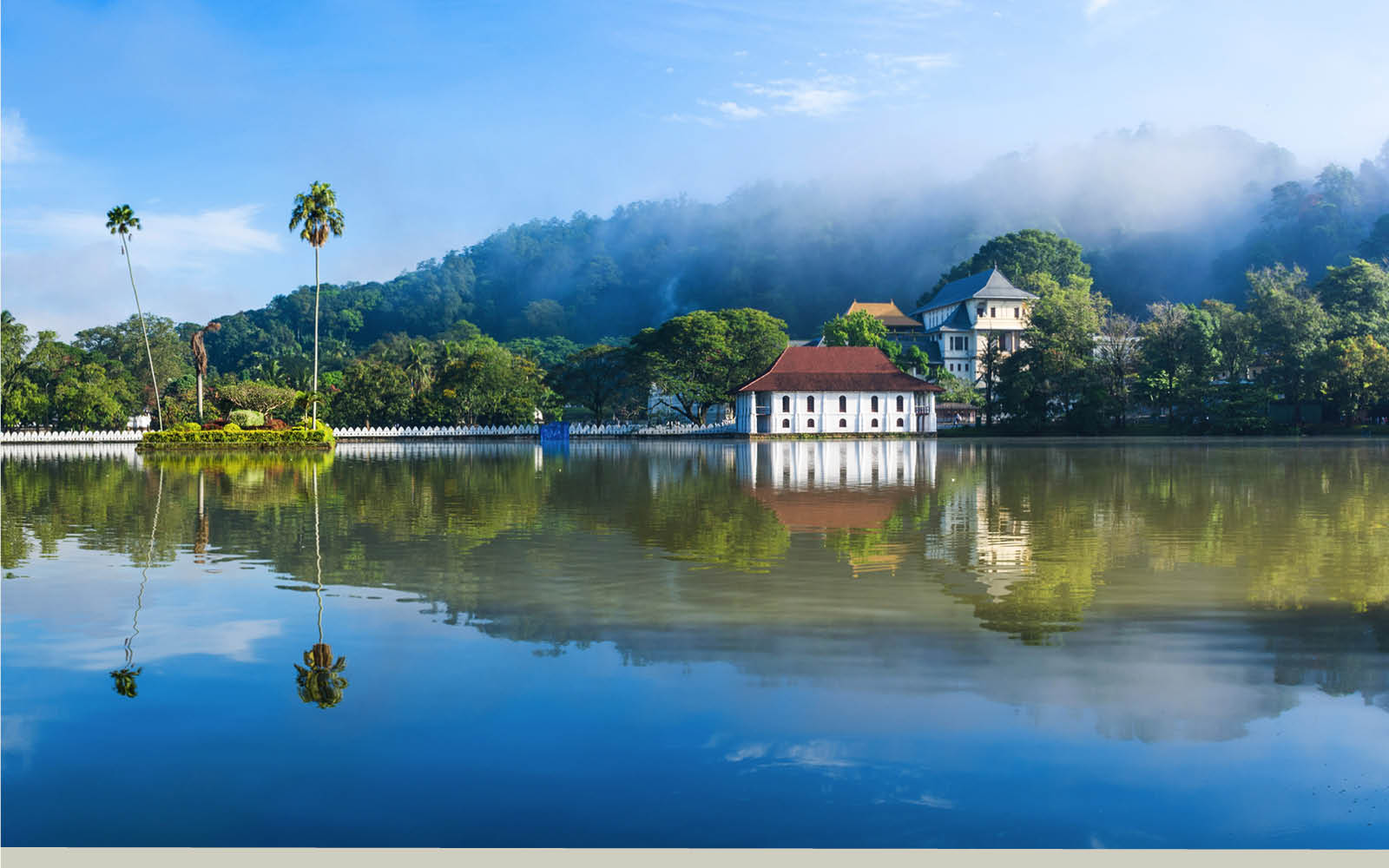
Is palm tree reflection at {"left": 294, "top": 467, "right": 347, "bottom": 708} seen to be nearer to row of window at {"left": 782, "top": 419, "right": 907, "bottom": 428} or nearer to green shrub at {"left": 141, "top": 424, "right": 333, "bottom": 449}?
green shrub at {"left": 141, "top": 424, "right": 333, "bottom": 449}

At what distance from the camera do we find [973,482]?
82.3ft

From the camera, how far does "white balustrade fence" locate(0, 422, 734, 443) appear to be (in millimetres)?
62875

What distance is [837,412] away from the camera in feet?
238

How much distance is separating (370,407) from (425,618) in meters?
Result: 63.3

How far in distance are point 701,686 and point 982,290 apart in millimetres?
98761

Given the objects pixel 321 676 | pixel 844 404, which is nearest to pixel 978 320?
pixel 844 404

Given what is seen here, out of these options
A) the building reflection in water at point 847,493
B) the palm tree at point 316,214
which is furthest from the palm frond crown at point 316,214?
the building reflection in water at point 847,493

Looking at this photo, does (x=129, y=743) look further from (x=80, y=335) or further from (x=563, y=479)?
(x=80, y=335)

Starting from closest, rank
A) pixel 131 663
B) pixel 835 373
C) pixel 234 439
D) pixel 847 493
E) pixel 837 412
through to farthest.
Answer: pixel 131 663 < pixel 847 493 < pixel 234 439 < pixel 837 412 < pixel 835 373

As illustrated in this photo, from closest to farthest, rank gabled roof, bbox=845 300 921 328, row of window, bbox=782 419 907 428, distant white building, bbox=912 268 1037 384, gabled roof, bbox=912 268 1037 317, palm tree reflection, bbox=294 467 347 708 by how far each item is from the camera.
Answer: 1. palm tree reflection, bbox=294 467 347 708
2. row of window, bbox=782 419 907 428
3. distant white building, bbox=912 268 1037 384
4. gabled roof, bbox=912 268 1037 317
5. gabled roof, bbox=845 300 921 328

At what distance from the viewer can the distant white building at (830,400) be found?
71375 mm

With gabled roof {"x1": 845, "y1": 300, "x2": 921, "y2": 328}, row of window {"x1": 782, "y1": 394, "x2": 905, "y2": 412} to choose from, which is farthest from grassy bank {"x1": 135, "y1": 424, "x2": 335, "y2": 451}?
gabled roof {"x1": 845, "y1": 300, "x2": 921, "y2": 328}

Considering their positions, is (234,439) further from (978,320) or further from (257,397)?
(978,320)

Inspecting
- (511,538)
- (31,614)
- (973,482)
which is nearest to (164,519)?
(511,538)
